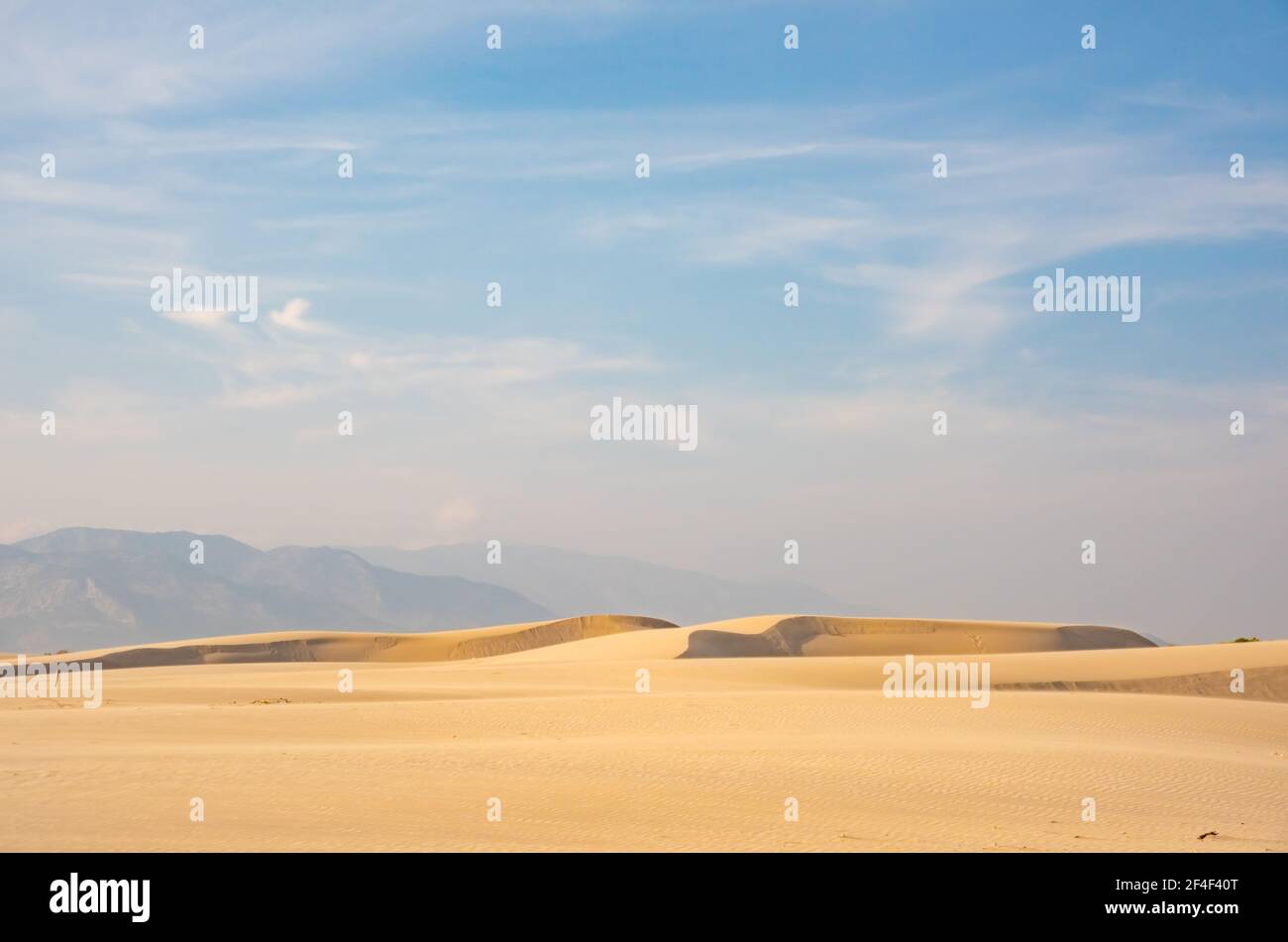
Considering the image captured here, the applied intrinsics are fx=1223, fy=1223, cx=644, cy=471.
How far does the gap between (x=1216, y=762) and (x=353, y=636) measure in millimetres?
57206

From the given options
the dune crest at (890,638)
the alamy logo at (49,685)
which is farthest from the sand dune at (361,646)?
the alamy logo at (49,685)

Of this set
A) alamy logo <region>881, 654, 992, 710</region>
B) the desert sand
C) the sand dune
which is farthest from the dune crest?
the desert sand
